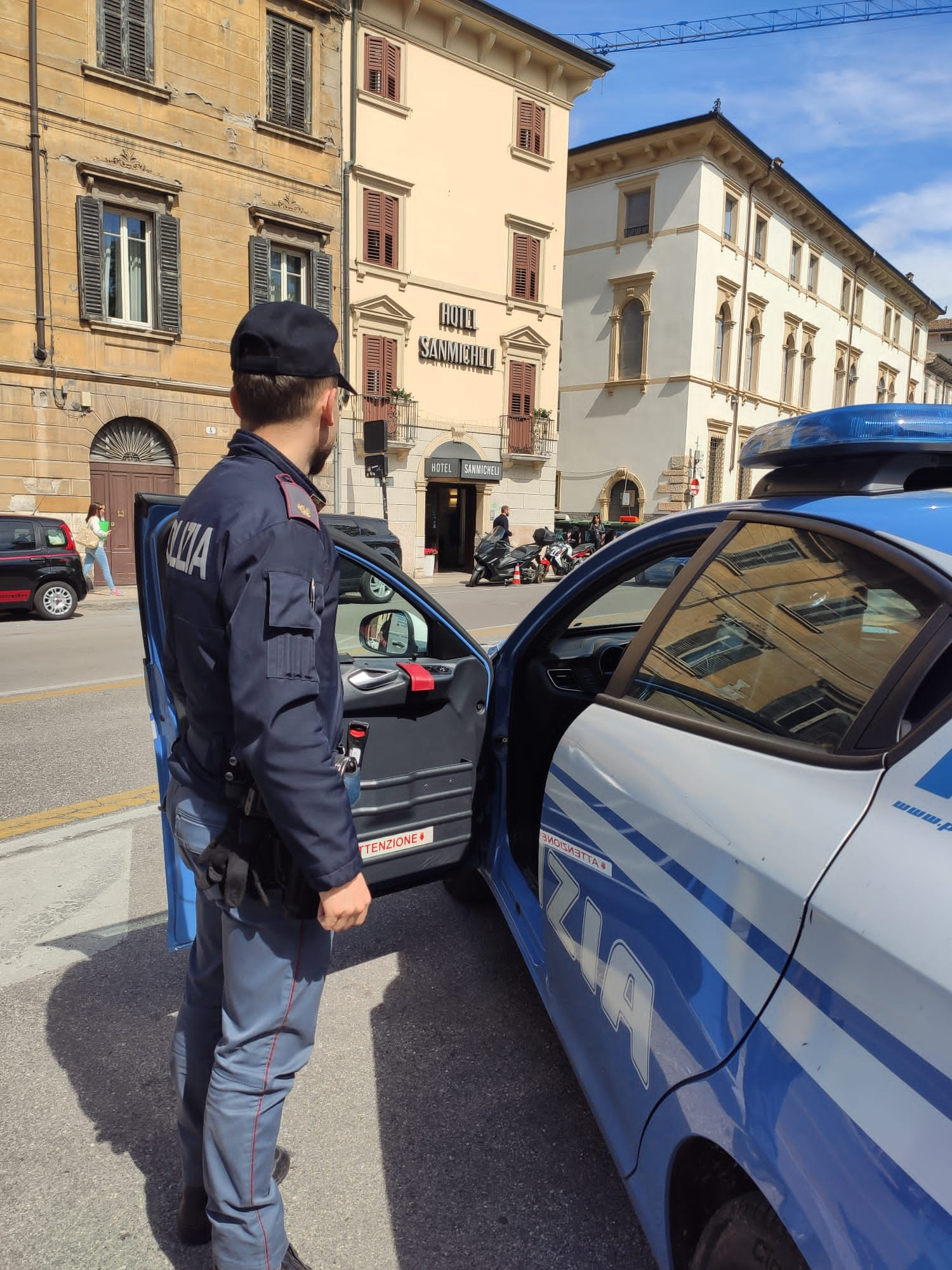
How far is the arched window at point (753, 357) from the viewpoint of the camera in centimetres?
3341

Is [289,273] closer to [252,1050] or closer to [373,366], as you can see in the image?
[373,366]

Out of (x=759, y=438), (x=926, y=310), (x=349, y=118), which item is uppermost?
(x=926, y=310)

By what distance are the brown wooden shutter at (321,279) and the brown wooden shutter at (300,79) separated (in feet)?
9.10

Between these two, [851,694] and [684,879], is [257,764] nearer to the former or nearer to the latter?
[684,879]

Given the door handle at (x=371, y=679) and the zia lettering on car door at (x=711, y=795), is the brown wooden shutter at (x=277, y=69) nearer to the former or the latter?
the door handle at (x=371, y=679)

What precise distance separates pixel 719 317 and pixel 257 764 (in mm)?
33238

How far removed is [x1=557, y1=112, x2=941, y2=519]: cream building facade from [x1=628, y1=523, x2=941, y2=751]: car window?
94.4 ft

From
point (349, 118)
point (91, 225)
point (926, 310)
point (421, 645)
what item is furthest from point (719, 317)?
point (421, 645)

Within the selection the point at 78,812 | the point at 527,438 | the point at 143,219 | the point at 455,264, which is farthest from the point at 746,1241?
the point at 527,438

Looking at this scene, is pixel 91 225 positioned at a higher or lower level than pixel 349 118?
lower

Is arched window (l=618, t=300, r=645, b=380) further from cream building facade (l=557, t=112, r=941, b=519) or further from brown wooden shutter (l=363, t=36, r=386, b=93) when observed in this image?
brown wooden shutter (l=363, t=36, r=386, b=93)

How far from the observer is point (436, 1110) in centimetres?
237

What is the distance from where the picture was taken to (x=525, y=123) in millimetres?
24328

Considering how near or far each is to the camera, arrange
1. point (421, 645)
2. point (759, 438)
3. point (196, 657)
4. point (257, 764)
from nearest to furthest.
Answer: point (257, 764)
point (196, 657)
point (759, 438)
point (421, 645)
